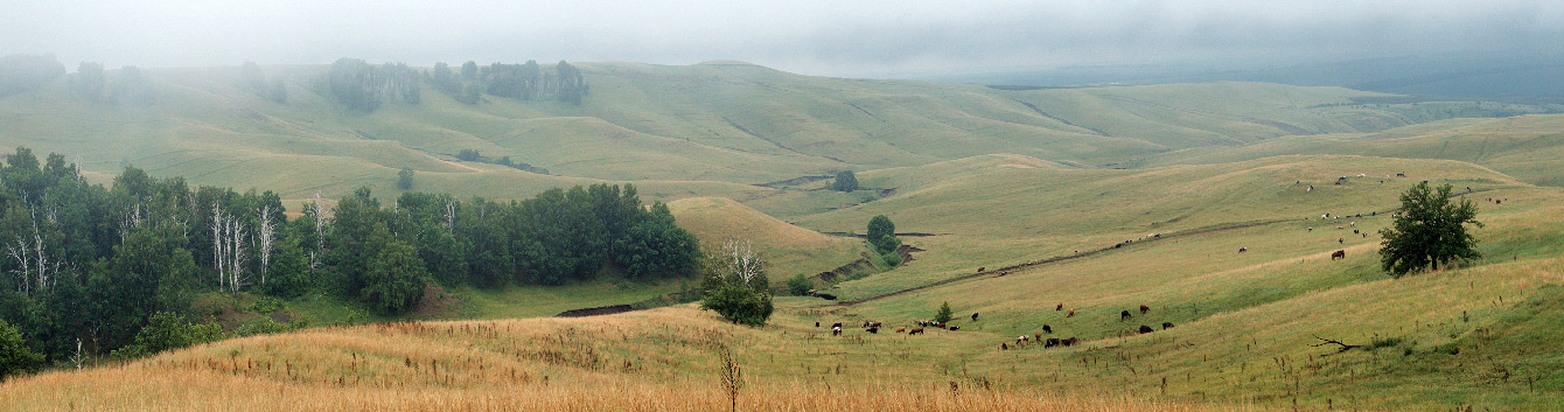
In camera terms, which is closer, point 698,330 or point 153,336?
point 698,330

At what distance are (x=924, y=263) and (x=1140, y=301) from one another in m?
64.2

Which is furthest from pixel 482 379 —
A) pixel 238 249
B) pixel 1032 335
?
pixel 238 249

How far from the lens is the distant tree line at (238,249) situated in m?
77.1

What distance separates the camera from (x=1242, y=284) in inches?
1945

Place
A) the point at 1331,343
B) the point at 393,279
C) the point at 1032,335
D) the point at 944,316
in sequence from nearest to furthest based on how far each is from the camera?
the point at 1331,343
the point at 1032,335
the point at 944,316
the point at 393,279

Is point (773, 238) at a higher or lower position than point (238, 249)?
lower

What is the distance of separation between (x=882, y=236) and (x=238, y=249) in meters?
87.4

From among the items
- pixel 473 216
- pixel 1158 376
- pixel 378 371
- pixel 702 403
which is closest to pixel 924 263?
pixel 473 216

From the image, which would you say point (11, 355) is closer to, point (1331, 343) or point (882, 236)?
point (1331, 343)

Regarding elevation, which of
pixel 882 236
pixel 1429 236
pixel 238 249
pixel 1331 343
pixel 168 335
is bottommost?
pixel 882 236

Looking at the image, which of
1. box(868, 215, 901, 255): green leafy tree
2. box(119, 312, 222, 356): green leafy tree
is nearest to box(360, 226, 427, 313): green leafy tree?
box(119, 312, 222, 356): green leafy tree

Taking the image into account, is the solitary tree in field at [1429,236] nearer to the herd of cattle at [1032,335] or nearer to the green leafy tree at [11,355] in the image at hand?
the herd of cattle at [1032,335]

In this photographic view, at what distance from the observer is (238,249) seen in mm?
93062

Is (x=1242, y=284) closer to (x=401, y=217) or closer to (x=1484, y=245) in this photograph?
(x=1484, y=245)
